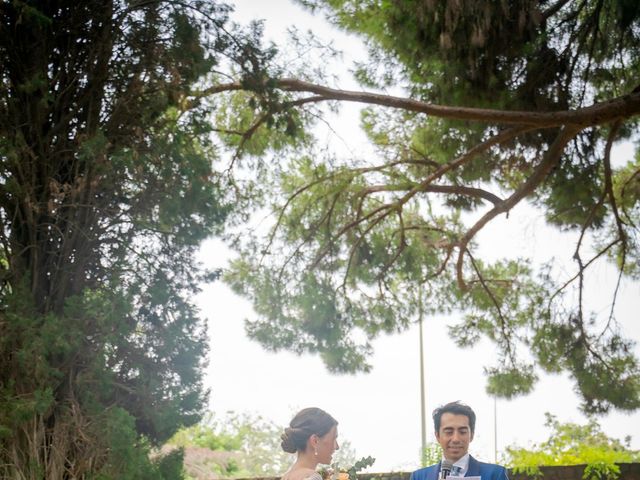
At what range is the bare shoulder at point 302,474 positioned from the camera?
2.88 metres

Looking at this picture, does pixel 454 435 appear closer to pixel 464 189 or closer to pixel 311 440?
pixel 311 440

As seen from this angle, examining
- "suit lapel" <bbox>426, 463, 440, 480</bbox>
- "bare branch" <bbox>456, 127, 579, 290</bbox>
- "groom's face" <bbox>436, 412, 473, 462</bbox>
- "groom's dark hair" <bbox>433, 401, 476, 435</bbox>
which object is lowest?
"suit lapel" <bbox>426, 463, 440, 480</bbox>

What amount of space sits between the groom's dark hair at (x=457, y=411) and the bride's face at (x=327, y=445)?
0.43 meters

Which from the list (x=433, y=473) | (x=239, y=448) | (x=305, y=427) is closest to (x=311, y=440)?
(x=305, y=427)

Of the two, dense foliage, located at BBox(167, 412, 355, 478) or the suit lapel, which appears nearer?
the suit lapel

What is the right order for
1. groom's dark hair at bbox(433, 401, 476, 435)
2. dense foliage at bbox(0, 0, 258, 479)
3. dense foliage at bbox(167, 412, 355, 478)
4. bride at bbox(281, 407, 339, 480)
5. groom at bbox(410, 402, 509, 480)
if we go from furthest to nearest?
dense foliage at bbox(167, 412, 355, 478) → dense foliage at bbox(0, 0, 258, 479) → groom's dark hair at bbox(433, 401, 476, 435) → groom at bbox(410, 402, 509, 480) → bride at bbox(281, 407, 339, 480)

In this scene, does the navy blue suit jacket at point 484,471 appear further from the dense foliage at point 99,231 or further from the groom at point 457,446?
the dense foliage at point 99,231

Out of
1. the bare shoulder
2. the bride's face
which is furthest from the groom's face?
the bare shoulder

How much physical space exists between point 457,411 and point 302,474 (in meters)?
0.65

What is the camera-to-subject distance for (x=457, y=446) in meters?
3.14

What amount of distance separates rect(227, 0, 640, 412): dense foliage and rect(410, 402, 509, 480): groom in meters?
2.87

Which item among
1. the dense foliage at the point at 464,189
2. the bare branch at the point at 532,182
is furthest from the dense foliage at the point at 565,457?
the bare branch at the point at 532,182

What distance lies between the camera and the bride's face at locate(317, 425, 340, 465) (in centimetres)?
299

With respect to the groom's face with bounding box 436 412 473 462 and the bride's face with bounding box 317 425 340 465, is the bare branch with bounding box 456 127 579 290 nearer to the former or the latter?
the groom's face with bounding box 436 412 473 462
